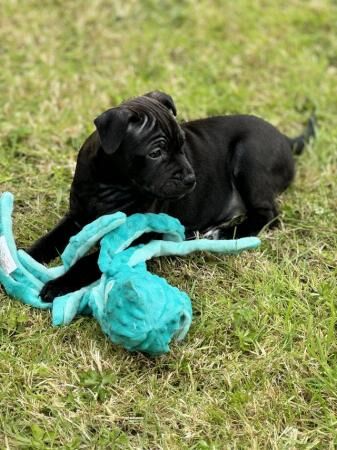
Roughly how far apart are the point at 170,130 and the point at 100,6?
14.0 ft

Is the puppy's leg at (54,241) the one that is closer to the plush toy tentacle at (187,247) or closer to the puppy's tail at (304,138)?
the plush toy tentacle at (187,247)

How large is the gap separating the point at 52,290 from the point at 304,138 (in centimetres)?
271

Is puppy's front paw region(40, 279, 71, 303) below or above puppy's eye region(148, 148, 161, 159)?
below

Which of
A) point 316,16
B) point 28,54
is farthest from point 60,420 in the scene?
point 316,16

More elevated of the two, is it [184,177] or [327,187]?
[184,177]

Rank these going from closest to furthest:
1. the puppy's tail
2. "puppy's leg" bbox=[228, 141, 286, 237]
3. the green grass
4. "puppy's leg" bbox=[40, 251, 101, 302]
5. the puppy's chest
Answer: the green grass
"puppy's leg" bbox=[40, 251, 101, 302]
the puppy's chest
"puppy's leg" bbox=[228, 141, 286, 237]
the puppy's tail

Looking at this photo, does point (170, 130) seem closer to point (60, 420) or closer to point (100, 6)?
point (60, 420)

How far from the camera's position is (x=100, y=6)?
8086 millimetres

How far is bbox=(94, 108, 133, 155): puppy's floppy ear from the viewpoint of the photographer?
4.08m

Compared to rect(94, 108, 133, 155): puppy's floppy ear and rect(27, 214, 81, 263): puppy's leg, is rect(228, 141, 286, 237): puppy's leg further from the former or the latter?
rect(94, 108, 133, 155): puppy's floppy ear

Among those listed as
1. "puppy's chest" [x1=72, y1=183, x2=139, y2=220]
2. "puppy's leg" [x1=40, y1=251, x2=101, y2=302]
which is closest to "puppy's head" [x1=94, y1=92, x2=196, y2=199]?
"puppy's chest" [x1=72, y1=183, x2=139, y2=220]

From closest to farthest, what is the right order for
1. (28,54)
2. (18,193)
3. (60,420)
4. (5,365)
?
(60,420) < (5,365) < (18,193) < (28,54)

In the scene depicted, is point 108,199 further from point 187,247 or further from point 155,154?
point 187,247

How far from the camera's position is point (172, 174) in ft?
13.9
